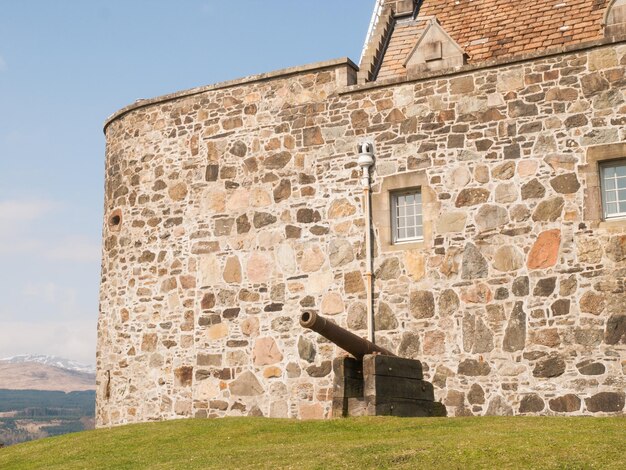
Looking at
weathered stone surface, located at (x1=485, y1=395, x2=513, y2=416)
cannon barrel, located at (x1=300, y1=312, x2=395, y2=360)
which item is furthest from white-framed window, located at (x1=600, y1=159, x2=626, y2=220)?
cannon barrel, located at (x1=300, y1=312, x2=395, y2=360)

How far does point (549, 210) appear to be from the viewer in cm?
1520

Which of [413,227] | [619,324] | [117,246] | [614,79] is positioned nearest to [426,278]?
[413,227]

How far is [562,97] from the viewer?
50.4ft

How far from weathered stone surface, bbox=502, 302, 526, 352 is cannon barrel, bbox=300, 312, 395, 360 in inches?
76.0

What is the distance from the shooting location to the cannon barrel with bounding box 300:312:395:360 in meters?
13.5

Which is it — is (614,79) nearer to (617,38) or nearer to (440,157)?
(617,38)

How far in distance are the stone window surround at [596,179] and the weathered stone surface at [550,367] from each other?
214cm

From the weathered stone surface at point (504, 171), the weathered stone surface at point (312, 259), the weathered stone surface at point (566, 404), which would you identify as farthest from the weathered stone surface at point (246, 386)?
the weathered stone surface at point (504, 171)

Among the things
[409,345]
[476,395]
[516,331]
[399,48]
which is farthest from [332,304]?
[399,48]

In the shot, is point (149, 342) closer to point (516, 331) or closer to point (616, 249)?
point (516, 331)

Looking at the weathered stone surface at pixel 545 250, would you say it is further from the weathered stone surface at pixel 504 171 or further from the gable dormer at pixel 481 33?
the gable dormer at pixel 481 33

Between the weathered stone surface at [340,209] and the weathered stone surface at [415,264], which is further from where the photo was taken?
the weathered stone surface at [340,209]

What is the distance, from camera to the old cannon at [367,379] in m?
13.8

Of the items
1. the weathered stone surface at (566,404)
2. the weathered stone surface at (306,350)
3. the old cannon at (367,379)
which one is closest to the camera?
the old cannon at (367,379)
